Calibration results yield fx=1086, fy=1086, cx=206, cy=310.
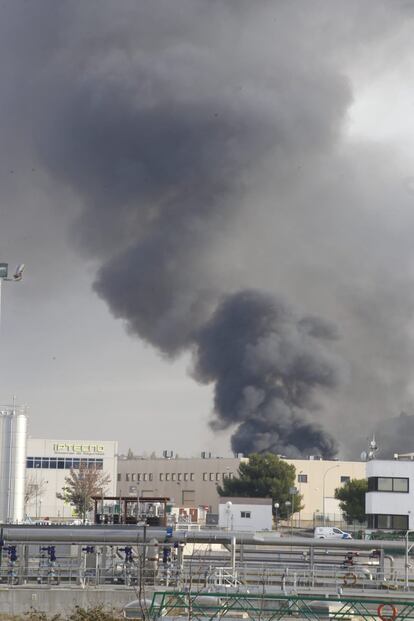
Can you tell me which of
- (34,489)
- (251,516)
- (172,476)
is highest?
(172,476)

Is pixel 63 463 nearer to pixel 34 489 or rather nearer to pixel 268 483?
pixel 34 489

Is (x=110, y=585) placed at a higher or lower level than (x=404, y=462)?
lower

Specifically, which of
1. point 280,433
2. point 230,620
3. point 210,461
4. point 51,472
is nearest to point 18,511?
point 230,620

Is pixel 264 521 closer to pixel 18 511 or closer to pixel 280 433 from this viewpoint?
pixel 18 511

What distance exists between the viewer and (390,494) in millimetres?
62562

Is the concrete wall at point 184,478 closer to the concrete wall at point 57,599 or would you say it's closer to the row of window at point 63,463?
the row of window at point 63,463

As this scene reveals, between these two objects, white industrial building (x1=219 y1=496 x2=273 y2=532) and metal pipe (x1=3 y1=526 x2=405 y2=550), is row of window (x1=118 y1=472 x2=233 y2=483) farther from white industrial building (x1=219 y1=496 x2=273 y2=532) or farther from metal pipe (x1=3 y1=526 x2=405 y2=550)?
metal pipe (x1=3 y1=526 x2=405 y2=550)

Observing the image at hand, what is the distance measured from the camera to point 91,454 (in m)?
131

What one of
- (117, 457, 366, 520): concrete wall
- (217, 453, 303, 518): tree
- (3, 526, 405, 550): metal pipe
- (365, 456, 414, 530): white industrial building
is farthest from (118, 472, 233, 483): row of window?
(3, 526, 405, 550): metal pipe

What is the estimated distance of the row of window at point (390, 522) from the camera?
61487 millimetres

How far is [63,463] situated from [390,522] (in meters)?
74.3

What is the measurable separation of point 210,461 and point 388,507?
79.9 m

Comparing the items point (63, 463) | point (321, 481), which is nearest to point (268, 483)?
point (321, 481)

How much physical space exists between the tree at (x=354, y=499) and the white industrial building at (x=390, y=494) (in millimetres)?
50326
